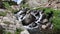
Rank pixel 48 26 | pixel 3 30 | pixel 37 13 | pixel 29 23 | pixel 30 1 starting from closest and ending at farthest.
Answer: pixel 3 30
pixel 48 26
pixel 29 23
pixel 37 13
pixel 30 1

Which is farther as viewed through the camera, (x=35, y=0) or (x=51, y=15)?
(x=35, y=0)

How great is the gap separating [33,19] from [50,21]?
3261mm

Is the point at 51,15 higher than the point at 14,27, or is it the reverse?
the point at 14,27

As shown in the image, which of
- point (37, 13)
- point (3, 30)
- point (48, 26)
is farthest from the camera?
point (37, 13)

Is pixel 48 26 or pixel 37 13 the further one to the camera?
pixel 37 13

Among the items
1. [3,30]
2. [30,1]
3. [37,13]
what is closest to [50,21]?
[37,13]

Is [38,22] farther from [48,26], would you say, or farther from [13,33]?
[13,33]

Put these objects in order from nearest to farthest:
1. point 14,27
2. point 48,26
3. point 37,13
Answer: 1. point 14,27
2. point 48,26
3. point 37,13

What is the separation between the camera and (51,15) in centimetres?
3378

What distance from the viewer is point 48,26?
2961 cm

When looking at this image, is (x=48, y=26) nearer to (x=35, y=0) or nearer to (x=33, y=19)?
(x=33, y=19)

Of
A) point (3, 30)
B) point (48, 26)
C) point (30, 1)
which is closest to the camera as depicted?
point (3, 30)

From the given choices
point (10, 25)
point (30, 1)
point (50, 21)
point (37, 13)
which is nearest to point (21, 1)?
point (30, 1)

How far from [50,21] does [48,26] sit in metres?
1.71
